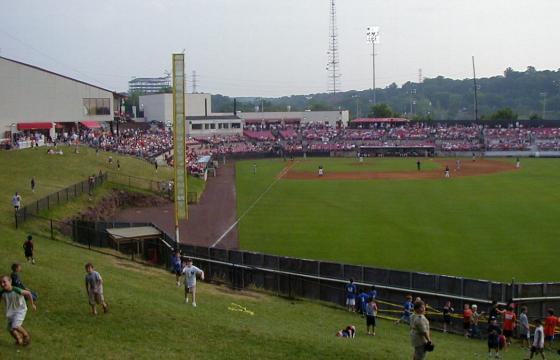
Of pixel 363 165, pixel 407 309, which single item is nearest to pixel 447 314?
pixel 407 309

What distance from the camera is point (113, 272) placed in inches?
846

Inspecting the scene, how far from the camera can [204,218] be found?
41.1m

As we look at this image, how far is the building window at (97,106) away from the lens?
70125mm

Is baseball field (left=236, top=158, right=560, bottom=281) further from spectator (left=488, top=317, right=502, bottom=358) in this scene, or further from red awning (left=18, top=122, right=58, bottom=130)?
red awning (left=18, top=122, right=58, bottom=130)

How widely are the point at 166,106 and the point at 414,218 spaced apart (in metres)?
76.9

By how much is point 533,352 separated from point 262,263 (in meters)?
11.0

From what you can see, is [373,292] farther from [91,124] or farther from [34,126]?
[91,124]

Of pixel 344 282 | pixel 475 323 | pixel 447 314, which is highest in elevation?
pixel 344 282

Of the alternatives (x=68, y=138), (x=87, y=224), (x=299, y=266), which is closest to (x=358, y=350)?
(x=299, y=266)

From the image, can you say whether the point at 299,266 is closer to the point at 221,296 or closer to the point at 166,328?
the point at 221,296

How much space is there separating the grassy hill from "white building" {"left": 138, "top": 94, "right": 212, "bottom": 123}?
87.5 meters

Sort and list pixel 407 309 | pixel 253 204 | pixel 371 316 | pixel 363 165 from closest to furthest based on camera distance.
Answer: pixel 371 316 < pixel 407 309 < pixel 253 204 < pixel 363 165

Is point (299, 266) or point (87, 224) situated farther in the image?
point (87, 224)

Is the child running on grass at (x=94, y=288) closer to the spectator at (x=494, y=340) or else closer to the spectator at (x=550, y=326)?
the spectator at (x=494, y=340)
